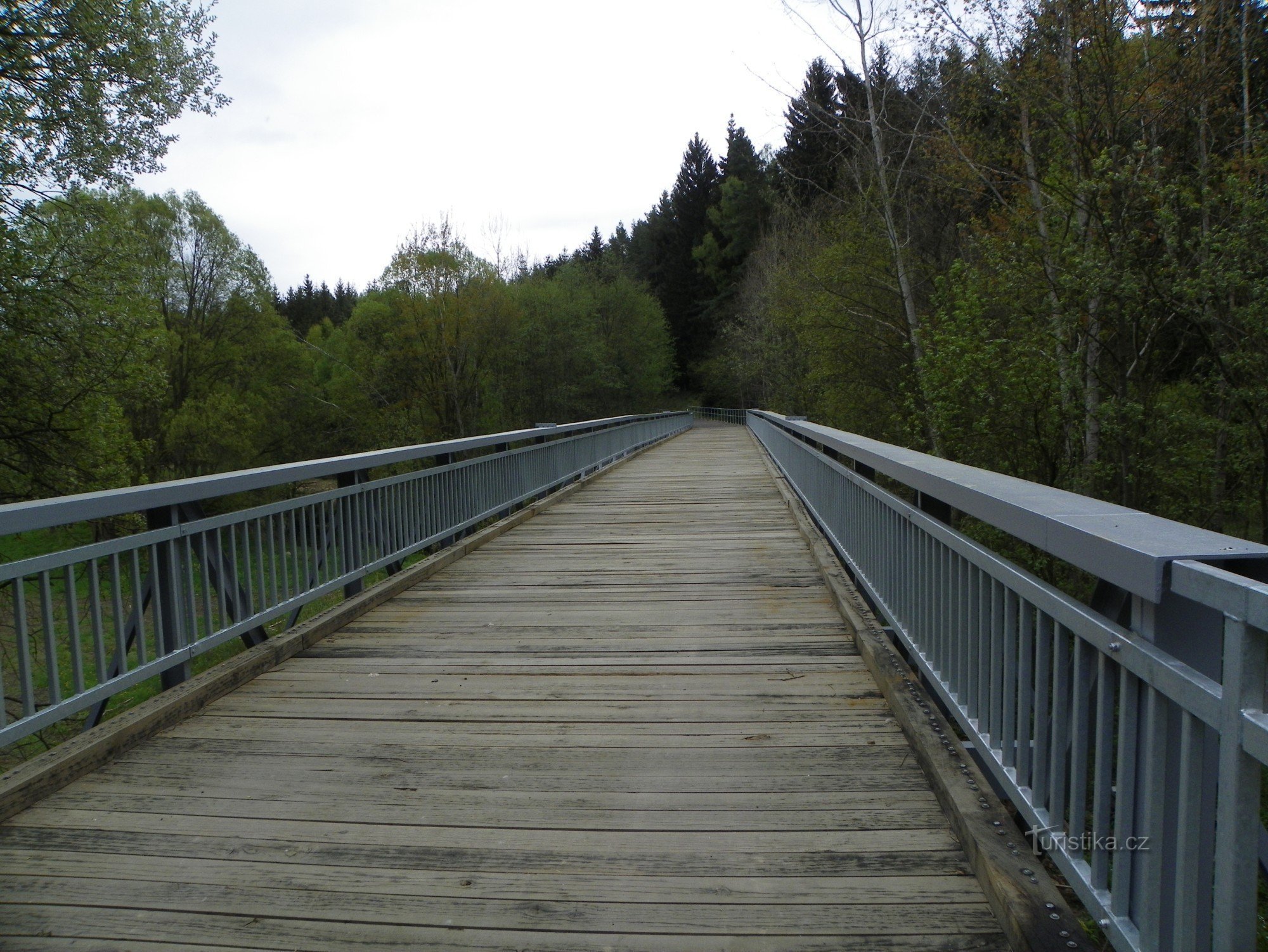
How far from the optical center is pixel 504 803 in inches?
107

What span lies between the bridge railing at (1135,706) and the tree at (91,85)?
11.7 meters

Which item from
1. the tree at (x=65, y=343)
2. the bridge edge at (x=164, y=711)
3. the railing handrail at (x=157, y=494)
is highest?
the tree at (x=65, y=343)

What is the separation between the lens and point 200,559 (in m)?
3.70

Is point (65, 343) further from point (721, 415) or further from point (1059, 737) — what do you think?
point (721, 415)

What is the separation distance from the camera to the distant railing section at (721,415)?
5372cm

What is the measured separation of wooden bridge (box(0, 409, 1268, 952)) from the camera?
1575 mm

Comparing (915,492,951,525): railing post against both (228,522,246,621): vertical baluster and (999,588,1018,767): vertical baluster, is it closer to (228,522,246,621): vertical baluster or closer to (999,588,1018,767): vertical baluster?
(999,588,1018,767): vertical baluster

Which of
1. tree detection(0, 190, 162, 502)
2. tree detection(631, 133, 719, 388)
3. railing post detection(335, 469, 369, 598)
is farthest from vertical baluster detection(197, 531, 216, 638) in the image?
tree detection(631, 133, 719, 388)

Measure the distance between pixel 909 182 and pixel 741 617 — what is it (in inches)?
667

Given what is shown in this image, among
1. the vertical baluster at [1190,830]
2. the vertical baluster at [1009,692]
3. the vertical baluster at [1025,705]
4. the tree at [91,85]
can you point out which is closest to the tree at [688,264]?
the tree at [91,85]

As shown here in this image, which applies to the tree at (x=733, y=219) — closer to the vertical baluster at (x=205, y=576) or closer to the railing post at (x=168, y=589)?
the vertical baluster at (x=205, y=576)

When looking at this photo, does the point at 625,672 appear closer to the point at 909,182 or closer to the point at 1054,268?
the point at 1054,268

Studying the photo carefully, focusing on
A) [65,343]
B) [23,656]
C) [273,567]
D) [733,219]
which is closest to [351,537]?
[273,567]

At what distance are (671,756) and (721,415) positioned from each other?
56.1 meters
